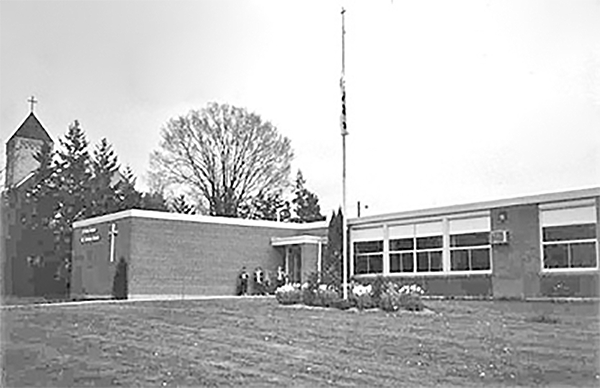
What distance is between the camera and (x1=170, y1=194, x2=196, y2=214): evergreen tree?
32831mm

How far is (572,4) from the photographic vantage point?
22.1 ft

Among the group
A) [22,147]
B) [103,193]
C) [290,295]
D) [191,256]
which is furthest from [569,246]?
[103,193]

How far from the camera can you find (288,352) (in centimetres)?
723

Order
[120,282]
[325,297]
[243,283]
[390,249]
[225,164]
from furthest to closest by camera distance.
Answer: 1. [225,164]
2. [243,283]
3. [390,249]
4. [120,282]
5. [325,297]

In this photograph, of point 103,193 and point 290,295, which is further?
point 103,193

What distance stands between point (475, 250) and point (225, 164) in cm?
1332

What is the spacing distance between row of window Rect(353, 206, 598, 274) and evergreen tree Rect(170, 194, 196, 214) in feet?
33.0

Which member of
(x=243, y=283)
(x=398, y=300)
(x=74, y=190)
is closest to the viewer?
(x=398, y=300)

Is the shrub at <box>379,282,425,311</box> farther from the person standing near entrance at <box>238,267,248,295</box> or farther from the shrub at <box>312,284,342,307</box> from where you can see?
the person standing near entrance at <box>238,267,248,295</box>

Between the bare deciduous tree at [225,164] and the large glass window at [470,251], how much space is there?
6.10 m

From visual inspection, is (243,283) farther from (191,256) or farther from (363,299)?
(363,299)

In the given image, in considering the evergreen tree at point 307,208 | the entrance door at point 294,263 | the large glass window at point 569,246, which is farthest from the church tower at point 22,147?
the evergreen tree at point 307,208

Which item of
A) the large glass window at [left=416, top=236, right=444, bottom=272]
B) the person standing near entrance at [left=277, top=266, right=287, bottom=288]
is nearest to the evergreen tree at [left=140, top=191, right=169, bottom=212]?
the person standing near entrance at [left=277, top=266, right=287, bottom=288]

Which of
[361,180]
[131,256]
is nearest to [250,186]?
[131,256]
